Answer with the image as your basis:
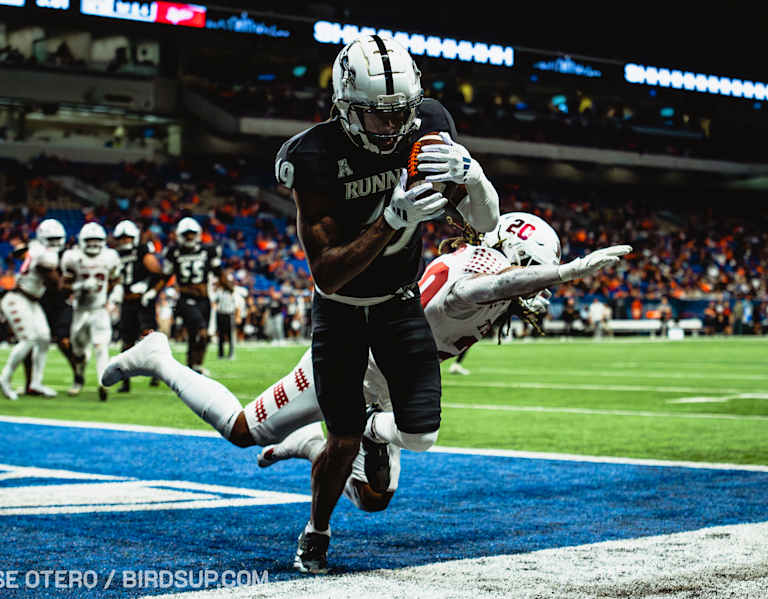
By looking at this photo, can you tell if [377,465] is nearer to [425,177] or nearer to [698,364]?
[425,177]

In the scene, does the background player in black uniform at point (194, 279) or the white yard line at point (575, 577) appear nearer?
the white yard line at point (575, 577)

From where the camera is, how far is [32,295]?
39.2 feet

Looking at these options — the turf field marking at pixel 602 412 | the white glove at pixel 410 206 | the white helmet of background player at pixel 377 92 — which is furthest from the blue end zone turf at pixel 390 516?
the turf field marking at pixel 602 412

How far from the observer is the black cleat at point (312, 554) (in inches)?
156

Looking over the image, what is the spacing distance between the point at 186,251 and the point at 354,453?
9.64 meters

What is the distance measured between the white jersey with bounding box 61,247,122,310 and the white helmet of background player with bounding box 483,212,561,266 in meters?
8.11

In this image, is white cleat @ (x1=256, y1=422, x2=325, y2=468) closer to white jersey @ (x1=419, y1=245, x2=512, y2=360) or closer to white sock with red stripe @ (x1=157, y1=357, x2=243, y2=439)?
white sock with red stripe @ (x1=157, y1=357, x2=243, y2=439)

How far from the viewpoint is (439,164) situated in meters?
3.67

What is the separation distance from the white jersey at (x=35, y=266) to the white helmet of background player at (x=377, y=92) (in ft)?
28.3

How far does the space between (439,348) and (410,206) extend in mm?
1403

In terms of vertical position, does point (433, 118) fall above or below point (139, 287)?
above

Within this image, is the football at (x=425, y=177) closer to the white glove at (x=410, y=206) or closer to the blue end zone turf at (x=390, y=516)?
the white glove at (x=410, y=206)

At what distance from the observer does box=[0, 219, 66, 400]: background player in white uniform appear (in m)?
11.8

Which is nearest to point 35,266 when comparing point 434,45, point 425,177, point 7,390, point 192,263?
point 7,390
